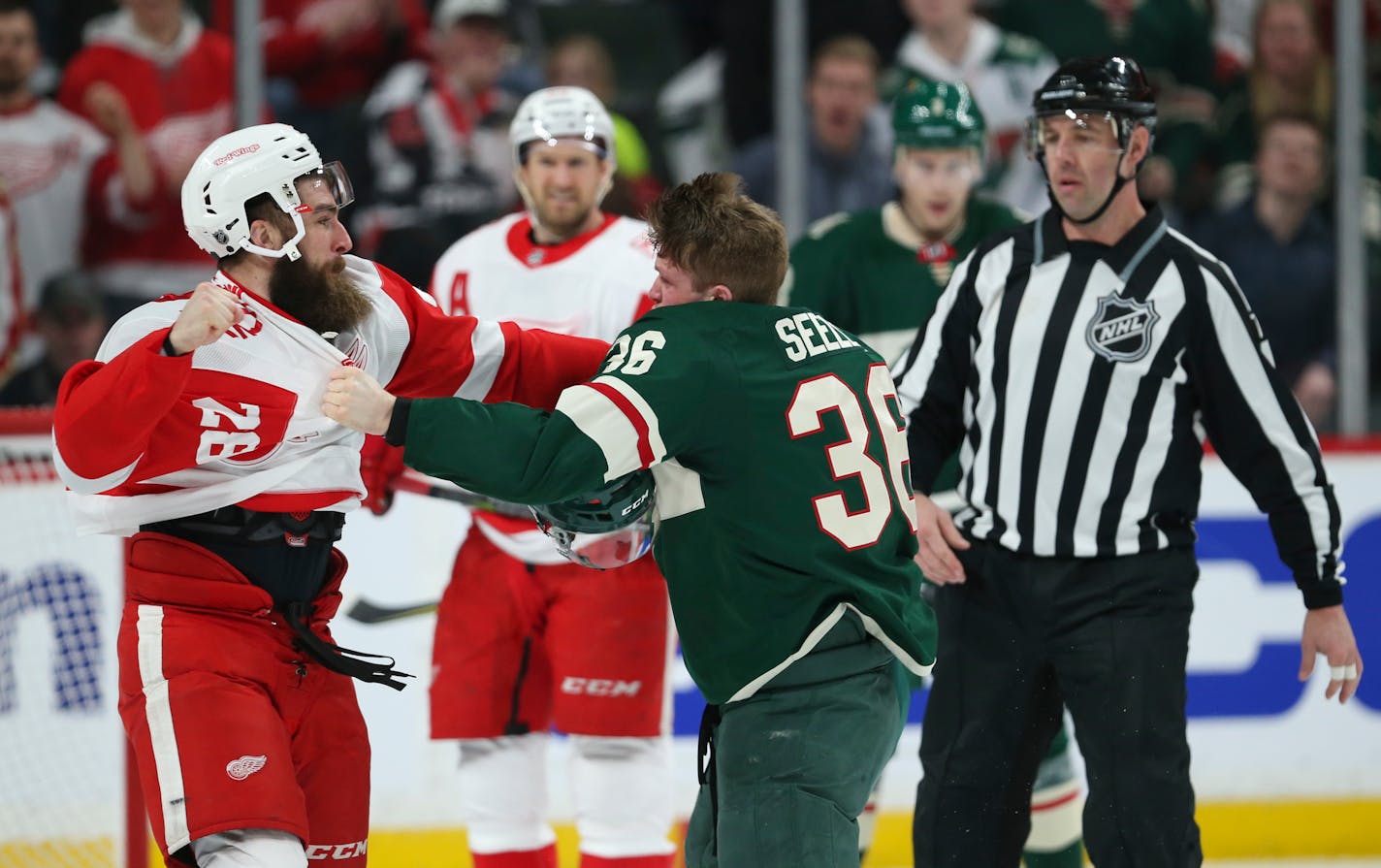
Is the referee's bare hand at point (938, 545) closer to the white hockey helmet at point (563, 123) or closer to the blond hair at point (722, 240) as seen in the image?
the blond hair at point (722, 240)

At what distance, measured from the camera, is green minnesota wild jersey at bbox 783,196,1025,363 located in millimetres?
4109

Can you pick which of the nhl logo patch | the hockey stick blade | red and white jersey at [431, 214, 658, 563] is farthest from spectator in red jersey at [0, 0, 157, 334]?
the nhl logo patch

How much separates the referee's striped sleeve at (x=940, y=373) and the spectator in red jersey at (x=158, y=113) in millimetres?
2997

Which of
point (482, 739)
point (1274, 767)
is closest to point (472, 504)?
point (482, 739)

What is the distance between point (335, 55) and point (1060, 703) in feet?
11.9

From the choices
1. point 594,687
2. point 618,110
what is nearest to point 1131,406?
point 594,687

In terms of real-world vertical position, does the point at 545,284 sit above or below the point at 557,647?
above

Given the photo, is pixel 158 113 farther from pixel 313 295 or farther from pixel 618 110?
pixel 313 295

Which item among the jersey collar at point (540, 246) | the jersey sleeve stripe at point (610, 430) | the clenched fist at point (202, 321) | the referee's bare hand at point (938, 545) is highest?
the jersey collar at point (540, 246)

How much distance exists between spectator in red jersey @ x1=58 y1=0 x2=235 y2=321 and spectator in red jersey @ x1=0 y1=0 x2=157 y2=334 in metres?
0.04

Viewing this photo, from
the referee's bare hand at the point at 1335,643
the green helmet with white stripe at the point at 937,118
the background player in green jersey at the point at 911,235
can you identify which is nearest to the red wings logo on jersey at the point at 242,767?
the referee's bare hand at the point at 1335,643

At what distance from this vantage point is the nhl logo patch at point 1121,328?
3.15m

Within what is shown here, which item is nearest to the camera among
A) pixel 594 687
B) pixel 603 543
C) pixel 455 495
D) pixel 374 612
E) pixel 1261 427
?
pixel 603 543

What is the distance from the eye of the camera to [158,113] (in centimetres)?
564
